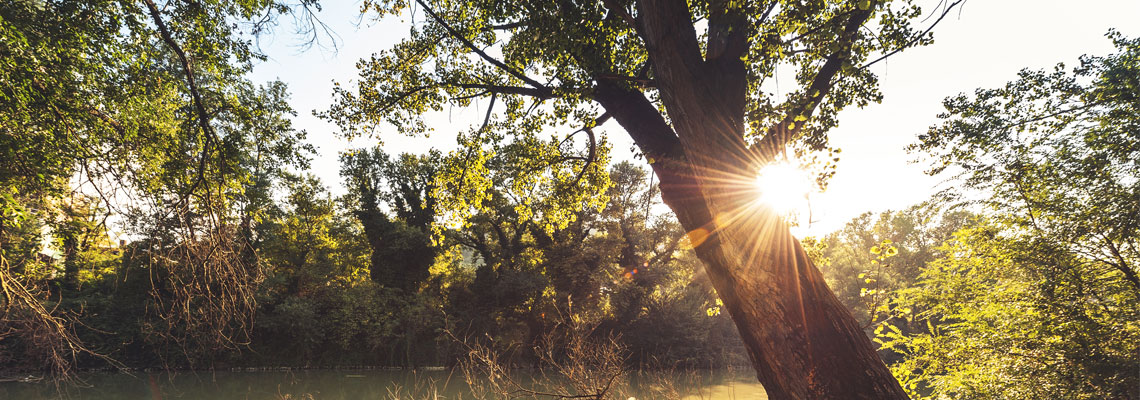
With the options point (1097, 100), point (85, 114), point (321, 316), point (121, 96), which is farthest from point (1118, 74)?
point (321, 316)

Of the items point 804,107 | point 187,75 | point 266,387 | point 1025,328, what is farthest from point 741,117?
point 266,387

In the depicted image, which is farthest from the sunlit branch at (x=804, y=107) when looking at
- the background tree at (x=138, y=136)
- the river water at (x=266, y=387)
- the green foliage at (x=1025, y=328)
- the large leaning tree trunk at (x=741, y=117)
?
the river water at (x=266, y=387)

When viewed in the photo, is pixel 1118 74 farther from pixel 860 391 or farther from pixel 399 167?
pixel 399 167

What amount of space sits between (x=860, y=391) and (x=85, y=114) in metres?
6.19

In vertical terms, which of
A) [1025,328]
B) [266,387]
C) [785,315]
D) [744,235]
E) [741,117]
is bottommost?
[266,387]

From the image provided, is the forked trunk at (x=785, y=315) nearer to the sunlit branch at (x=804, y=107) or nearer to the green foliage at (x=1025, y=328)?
the sunlit branch at (x=804, y=107)

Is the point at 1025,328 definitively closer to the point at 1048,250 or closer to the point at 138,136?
the point at 1048,250

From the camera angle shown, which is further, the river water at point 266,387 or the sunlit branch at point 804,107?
the river water at point 266,387

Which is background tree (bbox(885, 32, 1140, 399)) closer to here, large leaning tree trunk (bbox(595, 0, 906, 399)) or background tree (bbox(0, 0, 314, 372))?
large leaning tree trunk (bbox(595, 0, 906, 399))

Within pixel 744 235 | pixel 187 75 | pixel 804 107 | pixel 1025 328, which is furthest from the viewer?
pixel 1025 328

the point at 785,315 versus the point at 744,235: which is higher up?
the point at 744,235

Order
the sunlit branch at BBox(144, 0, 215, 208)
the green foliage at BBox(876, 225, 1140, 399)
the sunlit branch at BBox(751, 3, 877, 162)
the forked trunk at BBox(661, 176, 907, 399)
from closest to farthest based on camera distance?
the forked trunk at BBox(661, 176, 907, 399), the sunlit branch at BBox(144, 0, 215, 208), the sunlit branch at BBox(751, 3, 877, 162), the green foliage at BBox(876, 225, 1140, 399)

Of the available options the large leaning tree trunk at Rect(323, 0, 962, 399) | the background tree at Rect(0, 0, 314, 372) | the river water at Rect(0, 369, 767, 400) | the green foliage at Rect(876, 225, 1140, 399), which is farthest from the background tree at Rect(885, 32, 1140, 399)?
the background tree at Rect(0, 0, 314, 372)

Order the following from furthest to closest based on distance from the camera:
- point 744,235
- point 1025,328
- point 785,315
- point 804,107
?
point 1025,328, point 804,107, point 744,235, point 785,315
